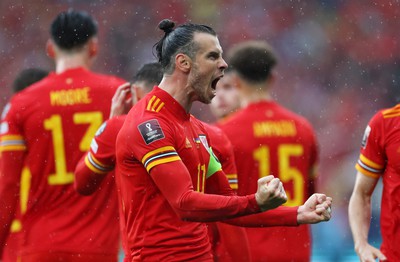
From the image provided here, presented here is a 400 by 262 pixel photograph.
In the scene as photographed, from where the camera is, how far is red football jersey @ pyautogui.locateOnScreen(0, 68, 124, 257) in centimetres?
596

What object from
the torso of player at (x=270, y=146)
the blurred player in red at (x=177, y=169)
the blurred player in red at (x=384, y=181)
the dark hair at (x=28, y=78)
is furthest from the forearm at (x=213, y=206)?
the dark hair at (x=28, y=78)

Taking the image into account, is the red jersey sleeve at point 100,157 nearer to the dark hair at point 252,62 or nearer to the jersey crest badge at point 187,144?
the jersey crest badge at point 187,144

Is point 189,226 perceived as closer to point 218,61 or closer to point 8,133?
point 218,61

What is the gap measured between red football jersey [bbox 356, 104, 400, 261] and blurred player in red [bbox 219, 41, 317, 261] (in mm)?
1042

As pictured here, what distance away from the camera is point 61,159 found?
599 cm

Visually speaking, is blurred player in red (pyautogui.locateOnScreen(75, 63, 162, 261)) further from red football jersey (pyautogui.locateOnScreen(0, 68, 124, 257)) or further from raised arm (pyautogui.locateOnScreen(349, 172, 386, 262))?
raised arm (pyautogui.locateOnScreen(349, 172, 386, 262))

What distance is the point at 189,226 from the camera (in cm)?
424

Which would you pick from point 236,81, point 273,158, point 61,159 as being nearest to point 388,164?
point 273,158

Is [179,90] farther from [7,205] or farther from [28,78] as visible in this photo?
[28,78]

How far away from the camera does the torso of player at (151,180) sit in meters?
4.08

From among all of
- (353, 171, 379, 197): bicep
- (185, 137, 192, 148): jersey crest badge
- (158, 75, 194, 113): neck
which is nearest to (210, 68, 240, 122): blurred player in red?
(353, 171, 379, 197): bicep

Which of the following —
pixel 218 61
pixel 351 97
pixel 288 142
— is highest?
pixel 218 61

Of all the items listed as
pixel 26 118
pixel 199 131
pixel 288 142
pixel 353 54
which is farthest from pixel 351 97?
pixel 199 131

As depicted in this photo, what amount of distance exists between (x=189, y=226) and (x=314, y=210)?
622 millimetres
